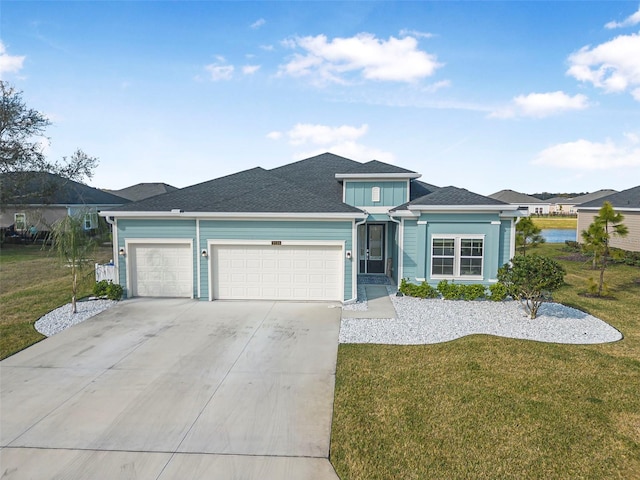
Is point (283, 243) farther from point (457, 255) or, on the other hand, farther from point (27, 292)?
point (27, 292)

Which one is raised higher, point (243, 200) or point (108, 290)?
point (243, 200)

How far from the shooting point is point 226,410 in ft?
19.7

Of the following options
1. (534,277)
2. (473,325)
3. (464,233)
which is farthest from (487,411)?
(464,233)

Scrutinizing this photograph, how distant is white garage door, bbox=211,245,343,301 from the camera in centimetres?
1256

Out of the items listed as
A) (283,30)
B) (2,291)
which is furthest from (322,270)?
(2,291)

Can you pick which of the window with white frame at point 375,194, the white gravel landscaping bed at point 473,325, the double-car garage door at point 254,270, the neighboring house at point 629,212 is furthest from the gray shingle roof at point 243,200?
the neighboring house at point 629,212

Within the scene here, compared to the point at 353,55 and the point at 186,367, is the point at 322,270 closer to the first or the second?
the point at 186,367

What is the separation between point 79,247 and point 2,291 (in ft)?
21.9

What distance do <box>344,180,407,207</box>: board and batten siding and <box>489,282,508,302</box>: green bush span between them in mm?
4822

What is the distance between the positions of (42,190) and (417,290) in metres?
28.6

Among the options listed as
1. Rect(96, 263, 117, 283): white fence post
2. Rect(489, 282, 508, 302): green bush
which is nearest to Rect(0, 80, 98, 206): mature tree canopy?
Rect(96, 263, 117, 283): white fence post

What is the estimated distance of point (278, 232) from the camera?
12.5 meters

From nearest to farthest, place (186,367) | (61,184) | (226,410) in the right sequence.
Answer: (226,410) < (186,367) < (61,184)

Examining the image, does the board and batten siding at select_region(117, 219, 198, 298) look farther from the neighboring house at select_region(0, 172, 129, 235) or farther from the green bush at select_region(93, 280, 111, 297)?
the neighboring house at select_region(0, 172, 129, 235)
